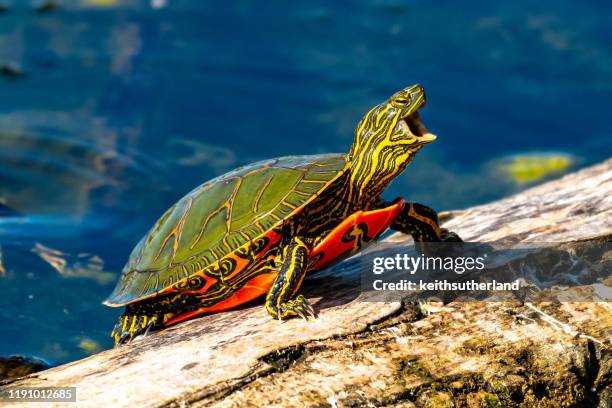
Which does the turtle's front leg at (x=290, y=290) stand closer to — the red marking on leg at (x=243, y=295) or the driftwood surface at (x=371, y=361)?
the driftwood surface at (x=371, y=361)

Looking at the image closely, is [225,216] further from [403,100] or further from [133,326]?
[403,100]

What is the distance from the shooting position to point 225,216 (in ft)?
11.1

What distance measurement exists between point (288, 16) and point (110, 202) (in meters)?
3.15

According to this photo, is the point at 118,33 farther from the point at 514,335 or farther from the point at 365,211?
the point at 514,335

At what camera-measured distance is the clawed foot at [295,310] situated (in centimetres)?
309

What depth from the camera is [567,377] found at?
111 inches

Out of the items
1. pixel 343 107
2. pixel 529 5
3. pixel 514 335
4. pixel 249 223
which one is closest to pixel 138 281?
pixel 249 223

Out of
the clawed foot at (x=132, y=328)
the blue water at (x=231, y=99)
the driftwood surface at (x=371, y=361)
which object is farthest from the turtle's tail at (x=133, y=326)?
the blue water at (x=231, y=99)

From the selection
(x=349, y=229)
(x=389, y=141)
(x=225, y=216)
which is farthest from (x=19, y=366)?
(x=389, y=141)

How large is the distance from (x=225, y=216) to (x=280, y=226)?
28cm

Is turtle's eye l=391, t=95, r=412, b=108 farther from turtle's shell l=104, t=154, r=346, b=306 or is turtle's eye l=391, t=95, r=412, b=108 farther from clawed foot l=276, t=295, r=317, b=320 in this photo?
clawed foot l=276, t=295, r=317, b=320

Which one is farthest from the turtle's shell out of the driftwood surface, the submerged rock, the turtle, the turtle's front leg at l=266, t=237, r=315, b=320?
the submerged rock

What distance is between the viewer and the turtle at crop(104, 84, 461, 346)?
3.25 meters

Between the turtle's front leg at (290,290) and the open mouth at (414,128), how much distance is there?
644mm
